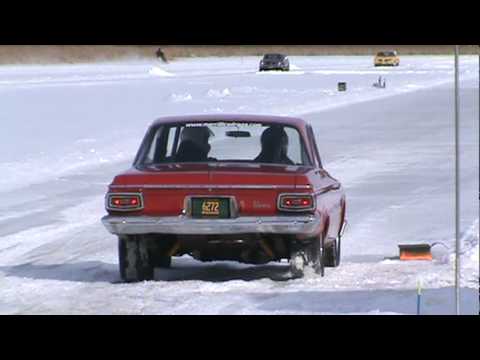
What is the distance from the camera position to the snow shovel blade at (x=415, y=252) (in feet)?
35.8

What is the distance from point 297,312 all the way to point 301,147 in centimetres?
253

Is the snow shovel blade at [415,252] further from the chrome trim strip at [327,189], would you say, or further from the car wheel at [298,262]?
the car wheel at [298,262]

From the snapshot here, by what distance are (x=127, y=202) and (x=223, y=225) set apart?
72cm

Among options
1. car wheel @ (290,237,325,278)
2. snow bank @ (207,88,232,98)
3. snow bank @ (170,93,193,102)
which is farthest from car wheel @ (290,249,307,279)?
snow bank @ (207,88,232,98)

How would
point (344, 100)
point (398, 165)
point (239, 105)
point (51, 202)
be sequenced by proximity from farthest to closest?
point (344, 100) < point (239, 105) < point (398, 165) < point (51, 202)

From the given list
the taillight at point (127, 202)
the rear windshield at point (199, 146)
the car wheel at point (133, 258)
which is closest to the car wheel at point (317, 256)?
the rear windshield at point (199, 146)

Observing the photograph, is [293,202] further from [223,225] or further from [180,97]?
[180,97]

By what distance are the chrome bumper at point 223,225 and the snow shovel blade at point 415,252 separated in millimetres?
1968

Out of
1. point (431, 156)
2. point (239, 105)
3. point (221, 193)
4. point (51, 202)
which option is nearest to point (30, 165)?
point (51, 202)

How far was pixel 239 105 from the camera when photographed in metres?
34.6

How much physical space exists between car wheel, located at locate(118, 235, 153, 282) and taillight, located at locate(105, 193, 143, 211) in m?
0.32

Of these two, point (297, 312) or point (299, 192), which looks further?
point (299, 192)

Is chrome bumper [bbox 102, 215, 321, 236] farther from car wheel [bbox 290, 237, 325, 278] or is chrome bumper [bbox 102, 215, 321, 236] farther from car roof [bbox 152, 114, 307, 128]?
car roof [bbox 152, 114, 307, 128]
